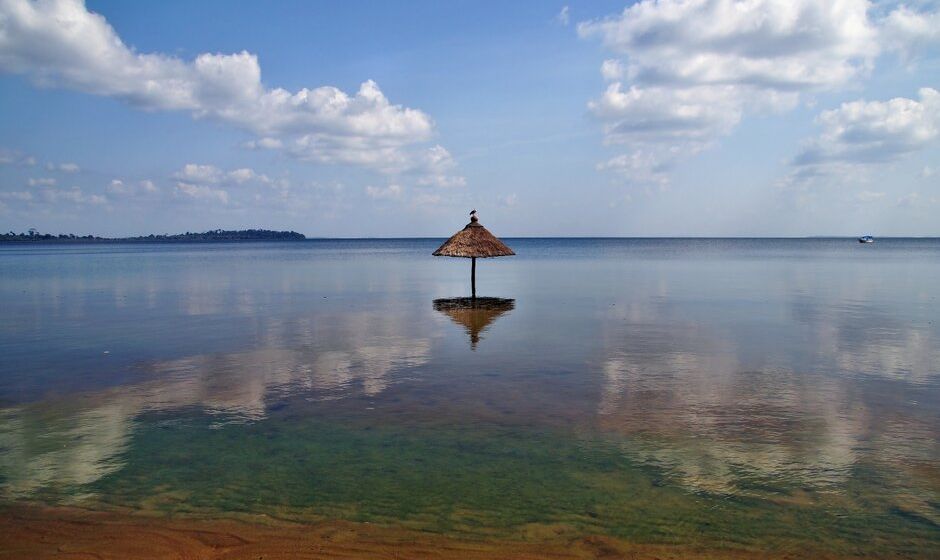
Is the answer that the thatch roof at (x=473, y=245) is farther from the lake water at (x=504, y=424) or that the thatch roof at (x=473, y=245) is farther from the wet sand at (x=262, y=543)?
the wet sand at (x=262, y=543)

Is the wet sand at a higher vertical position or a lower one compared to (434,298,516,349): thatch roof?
lower

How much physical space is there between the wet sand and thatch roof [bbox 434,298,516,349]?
1053cm

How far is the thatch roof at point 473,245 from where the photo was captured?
2844 centimetres

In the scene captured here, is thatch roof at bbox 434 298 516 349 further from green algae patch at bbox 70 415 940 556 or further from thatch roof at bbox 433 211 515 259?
green algae patch at bbox 70 415 940 556

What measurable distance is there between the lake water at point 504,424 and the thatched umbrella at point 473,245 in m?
7.00

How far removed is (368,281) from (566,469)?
34457mm

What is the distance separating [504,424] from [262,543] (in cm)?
465

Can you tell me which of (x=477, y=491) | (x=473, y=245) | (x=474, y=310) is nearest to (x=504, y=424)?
(x=477, y=491)

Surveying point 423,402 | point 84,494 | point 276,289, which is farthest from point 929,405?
point 276,289

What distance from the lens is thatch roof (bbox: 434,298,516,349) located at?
67.2ft

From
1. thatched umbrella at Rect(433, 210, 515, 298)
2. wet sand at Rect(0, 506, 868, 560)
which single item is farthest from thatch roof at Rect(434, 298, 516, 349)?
wet sand at Rect(0, 506, 868, 560)

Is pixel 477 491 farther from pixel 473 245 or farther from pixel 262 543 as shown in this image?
pixel 473 245

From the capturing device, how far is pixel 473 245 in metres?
28.7

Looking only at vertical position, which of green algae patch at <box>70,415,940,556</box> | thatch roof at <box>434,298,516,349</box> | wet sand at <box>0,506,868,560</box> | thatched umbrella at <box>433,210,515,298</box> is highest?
thatched umbrella at <box>433,210,515,298</box>
